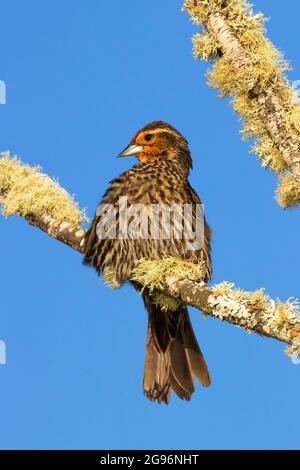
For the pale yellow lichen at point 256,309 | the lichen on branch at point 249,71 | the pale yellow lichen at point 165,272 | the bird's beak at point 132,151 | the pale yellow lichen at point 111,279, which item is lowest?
the pale yellow lichen at point 256,309

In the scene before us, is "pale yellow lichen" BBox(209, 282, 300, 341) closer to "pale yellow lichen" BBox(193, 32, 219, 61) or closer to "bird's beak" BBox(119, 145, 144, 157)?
"pale yellow lichen" BBox(193, 32, 219, 61)

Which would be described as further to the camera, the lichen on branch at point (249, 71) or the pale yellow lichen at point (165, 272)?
the pale yellow lichen at point (165, 272)

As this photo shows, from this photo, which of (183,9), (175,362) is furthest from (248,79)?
(175,362)

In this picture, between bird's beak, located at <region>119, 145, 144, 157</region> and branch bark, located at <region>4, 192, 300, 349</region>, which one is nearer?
branch bark, located at <region>4, 192, 300, 349</region>

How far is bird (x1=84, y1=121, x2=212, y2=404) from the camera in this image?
4.88 meters

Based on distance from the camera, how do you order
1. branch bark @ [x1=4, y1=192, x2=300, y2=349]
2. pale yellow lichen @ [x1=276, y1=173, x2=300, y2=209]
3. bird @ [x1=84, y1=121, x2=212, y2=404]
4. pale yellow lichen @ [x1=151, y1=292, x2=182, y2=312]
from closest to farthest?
branch bark @ [x1=4, y1=192, x2=300, y2=349] → pale yellow lichen @ [x1=276, y1=173, x2=300, y2=209] → pale yellow lichen @ [x1=151, y1=292, x2=182, y2=312] → bird @ [x1=84, y1=121, x2=212, y2=404]

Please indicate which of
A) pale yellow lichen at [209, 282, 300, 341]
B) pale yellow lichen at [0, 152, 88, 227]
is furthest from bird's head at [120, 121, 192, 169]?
pale yellow lichen at [209, 282, 300, 341]

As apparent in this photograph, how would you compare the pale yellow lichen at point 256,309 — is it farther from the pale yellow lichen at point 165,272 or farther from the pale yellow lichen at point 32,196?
the pale yellow lichen at point 32,196

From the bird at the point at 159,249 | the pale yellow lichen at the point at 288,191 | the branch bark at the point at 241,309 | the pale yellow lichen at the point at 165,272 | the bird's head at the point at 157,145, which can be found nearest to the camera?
the branch bark at the point at 241,309

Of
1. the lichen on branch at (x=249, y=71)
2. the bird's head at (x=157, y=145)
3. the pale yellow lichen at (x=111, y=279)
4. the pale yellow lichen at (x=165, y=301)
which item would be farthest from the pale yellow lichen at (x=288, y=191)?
the bird's head at (x=157, y=145)

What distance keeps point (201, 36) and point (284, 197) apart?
0.86 meters

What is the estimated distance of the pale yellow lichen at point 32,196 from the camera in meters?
5.17

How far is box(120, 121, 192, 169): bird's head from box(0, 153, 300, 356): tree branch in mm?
581

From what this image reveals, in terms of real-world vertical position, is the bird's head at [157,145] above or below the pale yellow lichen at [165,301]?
above
